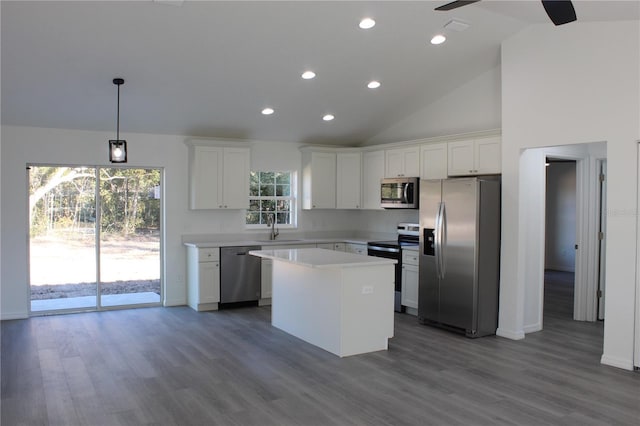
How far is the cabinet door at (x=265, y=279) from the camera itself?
744 centimetres

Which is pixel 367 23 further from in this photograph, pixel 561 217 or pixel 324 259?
pixel 561 217

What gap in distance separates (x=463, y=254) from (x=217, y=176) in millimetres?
3586

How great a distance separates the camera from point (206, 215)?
25.2 feet

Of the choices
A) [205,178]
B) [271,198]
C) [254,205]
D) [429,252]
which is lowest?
[429,252]

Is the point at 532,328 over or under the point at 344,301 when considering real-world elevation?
under

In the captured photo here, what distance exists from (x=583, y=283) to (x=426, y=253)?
2078 millimetres

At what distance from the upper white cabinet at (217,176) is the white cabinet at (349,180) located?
145cm

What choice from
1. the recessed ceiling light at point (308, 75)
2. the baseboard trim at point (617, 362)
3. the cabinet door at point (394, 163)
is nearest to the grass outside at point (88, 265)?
the recessed ceiling light at point (308, 75)

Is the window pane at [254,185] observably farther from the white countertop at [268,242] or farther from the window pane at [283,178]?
the white countertop at [268,242]

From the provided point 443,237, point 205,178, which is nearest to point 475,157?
point 443,237

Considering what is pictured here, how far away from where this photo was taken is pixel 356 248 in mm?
7754

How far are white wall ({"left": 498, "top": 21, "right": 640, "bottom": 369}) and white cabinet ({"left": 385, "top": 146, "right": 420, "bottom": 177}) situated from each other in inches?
57.9

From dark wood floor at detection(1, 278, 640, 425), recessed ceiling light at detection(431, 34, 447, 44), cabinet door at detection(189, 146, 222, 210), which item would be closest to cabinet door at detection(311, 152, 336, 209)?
cabinet door at detection(189, 146, 222, 210)

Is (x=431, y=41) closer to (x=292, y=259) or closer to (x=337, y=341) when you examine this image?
(x=292, y=259)
